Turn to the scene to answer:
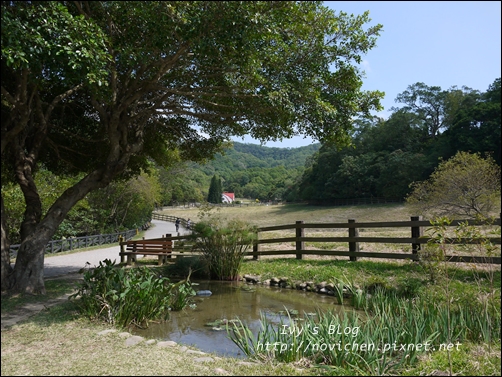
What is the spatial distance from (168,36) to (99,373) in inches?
200

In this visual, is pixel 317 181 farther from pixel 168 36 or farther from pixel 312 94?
pixel 168 36

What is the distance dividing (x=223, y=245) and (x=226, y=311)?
3328mm

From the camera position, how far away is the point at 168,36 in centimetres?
647

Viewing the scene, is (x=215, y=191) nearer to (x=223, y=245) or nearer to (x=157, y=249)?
(x=157, y=249)

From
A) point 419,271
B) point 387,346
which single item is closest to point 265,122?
point 419,271

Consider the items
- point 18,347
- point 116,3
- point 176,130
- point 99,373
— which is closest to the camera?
point 99,373

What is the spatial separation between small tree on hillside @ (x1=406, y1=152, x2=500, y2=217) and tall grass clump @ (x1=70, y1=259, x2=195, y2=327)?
5.39 metres

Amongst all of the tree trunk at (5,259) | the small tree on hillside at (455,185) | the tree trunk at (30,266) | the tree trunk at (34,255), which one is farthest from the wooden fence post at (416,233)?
the tree trunk at (5,259)

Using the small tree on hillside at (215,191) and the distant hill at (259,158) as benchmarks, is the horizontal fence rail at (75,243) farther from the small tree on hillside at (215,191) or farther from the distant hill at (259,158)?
the distant hill at (259,158)

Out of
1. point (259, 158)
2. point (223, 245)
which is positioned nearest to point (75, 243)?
point (223, 245)

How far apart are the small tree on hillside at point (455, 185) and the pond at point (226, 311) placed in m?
3.26

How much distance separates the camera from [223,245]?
10.6m

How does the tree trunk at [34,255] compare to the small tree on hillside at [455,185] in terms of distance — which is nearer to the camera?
the tree trunk at [34,255]

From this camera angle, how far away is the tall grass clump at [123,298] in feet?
18.4
